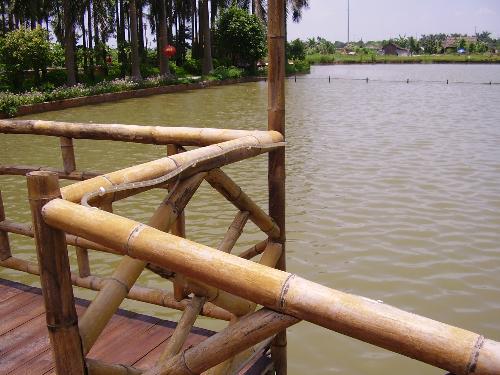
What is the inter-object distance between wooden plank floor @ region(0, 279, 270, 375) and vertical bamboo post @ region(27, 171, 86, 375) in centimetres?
97

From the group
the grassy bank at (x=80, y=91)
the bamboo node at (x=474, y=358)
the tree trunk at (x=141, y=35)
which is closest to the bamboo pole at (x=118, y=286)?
the bamboo node at (x=474, y=358)

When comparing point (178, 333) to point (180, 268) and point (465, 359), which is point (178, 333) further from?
point (465, 359)

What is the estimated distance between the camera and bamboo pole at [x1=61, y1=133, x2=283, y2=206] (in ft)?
5.62

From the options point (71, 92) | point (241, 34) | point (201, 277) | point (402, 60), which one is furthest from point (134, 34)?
point (402, 60)

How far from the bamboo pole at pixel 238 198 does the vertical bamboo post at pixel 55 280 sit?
30.3 inches

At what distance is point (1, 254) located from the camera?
332 cm

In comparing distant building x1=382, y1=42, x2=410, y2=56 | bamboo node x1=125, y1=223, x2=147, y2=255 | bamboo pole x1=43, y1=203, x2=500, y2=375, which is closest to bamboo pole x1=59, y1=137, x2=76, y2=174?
bamboo pole x1=43, y1=203, x2=500, y2=375

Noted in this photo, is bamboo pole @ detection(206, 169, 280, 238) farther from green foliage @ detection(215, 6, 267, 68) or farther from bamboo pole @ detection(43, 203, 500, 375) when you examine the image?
green foliage @ detection(215, 6, 267, 68)

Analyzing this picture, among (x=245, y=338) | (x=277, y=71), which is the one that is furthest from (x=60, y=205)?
Result: (x=277, y=71)

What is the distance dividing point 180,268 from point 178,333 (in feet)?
2.72

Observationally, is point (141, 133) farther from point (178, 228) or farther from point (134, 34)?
point (134, 34)

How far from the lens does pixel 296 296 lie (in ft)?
4.25

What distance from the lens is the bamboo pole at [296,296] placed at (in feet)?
3.63

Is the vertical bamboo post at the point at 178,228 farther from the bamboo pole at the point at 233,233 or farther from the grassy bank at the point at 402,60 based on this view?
the grassy bank at the point at 402,60
